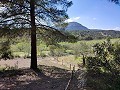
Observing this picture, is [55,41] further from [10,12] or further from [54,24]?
[10,12]

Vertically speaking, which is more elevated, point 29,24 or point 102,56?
point 29,24

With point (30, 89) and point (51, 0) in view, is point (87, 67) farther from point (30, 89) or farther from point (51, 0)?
point (51, 0)

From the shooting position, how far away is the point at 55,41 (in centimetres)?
2073

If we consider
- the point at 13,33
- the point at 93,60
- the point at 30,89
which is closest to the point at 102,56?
the point at 93,60

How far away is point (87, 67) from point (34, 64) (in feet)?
32.9

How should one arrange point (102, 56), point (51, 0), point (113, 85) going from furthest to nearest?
point (51, 0), point (102, 56), point (113, 85)

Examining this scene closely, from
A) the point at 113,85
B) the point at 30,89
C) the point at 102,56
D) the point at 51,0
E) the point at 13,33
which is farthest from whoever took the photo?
the point at 51,0

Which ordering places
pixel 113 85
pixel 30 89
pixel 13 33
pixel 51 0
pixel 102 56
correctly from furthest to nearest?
pixel 51 0 < pixel 13 33 < pixel 30 89 < pixel 102 56 < pixel 113 85

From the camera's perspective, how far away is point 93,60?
10.7 meters

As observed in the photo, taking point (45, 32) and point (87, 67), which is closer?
point (87, 67)

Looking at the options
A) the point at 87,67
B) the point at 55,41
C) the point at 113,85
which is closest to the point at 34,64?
the point at 55,41

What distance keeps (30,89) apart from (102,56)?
404cm

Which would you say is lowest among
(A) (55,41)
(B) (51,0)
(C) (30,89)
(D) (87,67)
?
(C) (30,89)

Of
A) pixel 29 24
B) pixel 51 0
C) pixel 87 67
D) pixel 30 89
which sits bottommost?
pixel 30 89
